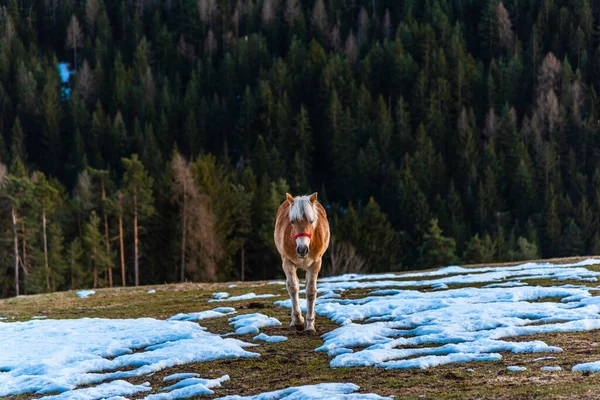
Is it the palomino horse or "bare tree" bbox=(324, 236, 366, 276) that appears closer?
the palomino horse

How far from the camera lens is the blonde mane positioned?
1619 centimetres

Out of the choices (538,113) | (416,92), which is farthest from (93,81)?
(538,113)

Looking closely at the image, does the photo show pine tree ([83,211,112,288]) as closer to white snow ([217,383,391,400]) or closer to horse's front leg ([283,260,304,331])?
horse's front leg ([283,260,304,331])

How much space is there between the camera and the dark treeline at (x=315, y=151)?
8312cm

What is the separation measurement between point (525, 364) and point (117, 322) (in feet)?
37.5

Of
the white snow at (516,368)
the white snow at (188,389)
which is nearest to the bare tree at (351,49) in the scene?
the white snow at (188,389)

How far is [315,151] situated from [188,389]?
144489mm

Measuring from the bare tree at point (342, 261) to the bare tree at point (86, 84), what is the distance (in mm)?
114062

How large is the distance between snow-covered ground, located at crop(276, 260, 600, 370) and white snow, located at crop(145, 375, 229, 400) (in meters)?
2.34

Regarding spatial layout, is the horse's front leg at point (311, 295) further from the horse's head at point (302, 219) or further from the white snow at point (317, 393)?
the white snow at point (317, 393)

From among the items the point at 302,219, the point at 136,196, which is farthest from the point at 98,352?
the point at 136,196

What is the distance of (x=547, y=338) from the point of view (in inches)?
575

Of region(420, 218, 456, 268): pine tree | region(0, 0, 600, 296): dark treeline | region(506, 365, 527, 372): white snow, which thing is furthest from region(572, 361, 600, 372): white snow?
region(420, 218, 456, 268): pine tree

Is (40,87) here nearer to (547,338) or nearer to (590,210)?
(590,210)
